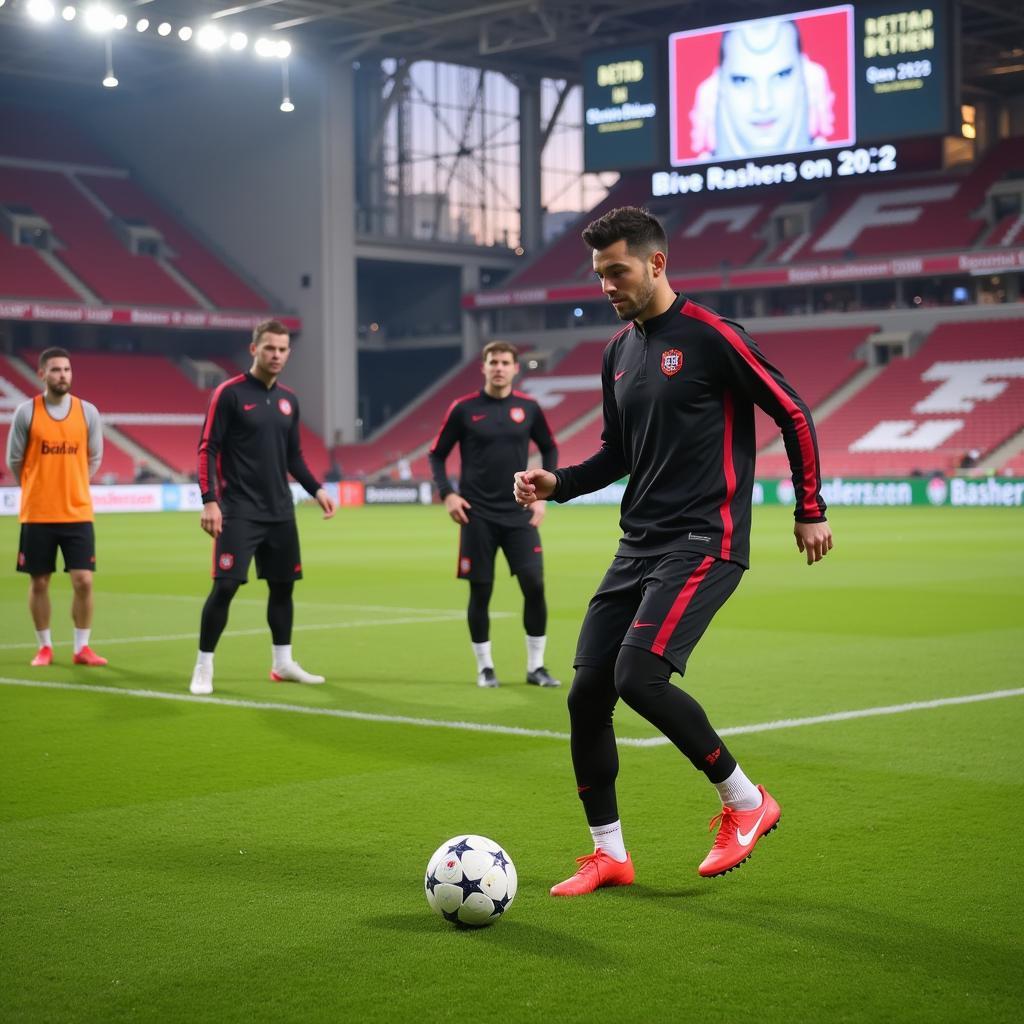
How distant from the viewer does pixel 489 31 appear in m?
52.5

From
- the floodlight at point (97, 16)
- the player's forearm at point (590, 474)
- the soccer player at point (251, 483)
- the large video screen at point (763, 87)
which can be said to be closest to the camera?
the player's forearm at point (590, 474)

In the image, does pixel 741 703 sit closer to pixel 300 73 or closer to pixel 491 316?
pixel 300 73

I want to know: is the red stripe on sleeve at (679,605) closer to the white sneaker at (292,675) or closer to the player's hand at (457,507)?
the player's hand at (457,507)

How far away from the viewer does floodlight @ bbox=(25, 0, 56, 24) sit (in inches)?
1596

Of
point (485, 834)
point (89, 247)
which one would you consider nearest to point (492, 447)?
point (485, 834)

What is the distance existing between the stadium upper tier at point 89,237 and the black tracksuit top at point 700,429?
49331mm

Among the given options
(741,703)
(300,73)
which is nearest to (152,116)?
(300,73)

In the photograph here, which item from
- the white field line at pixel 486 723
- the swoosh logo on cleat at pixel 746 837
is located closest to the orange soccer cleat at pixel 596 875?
the swoosh logo on cleat at pixel 746 837

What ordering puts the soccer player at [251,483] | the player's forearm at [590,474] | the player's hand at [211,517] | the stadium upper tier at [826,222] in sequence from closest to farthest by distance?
the player's forearm at [590,474], the player's hand at [211,517], the soccer player at [251,483], the stadium upper tier at [826,222]

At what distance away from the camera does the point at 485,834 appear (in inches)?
249

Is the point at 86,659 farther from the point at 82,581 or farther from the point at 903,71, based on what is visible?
the point at 903,71

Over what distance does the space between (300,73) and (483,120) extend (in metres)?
8.00

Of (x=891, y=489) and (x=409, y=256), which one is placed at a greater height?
(x=409, y=256)

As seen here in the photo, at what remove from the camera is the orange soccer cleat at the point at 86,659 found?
12.0 metres
